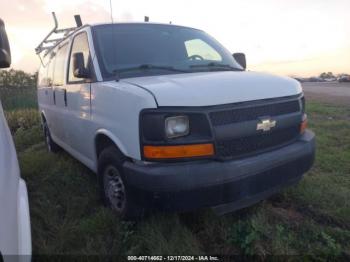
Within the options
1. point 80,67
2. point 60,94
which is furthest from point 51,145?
point 80,67

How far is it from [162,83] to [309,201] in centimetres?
200

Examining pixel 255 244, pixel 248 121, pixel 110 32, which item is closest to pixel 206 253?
pixel 255 244

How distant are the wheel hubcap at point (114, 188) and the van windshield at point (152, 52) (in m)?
0.92

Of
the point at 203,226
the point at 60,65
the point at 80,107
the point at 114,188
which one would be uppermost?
the point at 60,65

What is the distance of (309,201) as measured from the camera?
348cm

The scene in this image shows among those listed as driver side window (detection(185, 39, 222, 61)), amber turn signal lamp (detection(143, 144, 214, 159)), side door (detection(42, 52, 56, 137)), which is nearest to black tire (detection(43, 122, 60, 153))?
side door (detection(42, 52, 56, 137))

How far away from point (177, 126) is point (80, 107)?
5.49ft

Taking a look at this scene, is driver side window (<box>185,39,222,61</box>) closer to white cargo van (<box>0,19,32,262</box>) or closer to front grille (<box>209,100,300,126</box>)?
front grille (<box>209,100,300,126</box>)

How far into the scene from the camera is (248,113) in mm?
2707

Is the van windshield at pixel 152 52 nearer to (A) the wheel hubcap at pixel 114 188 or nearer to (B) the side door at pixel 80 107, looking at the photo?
(B) the side door at pixel 80 107

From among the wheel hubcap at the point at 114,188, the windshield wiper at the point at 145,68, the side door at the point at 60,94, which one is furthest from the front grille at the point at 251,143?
the side door at the point at 60,94

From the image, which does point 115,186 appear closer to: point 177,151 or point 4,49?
point 177,151

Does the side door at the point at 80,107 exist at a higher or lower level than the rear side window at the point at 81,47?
lower

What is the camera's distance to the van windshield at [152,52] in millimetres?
3361
